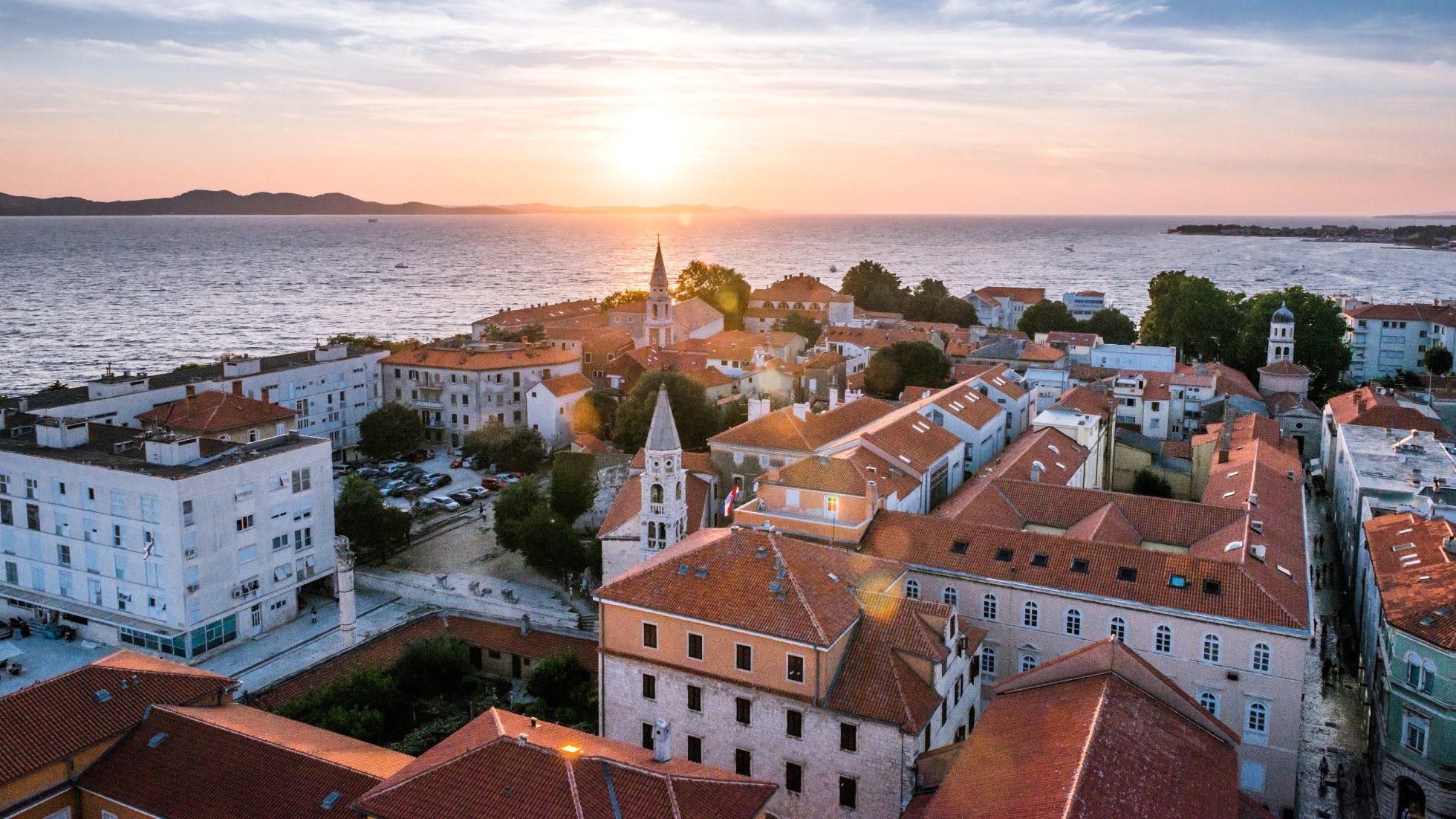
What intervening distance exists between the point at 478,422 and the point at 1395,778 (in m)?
51.6

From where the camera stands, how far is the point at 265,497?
3788 cm

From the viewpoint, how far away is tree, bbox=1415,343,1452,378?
80750 millimetres

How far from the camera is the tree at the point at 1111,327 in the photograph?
9362cm

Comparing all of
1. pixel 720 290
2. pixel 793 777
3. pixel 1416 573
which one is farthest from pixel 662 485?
pixel 720 290

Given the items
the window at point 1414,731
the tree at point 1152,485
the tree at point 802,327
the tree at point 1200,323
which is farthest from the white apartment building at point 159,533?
the tree at point 1200,323

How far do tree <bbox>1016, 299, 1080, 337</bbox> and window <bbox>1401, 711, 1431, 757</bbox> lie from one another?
70.9 m

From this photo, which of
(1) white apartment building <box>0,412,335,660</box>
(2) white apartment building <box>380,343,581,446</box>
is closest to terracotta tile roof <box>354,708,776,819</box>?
(1) white apartment building <box>0,412,335,660</box>

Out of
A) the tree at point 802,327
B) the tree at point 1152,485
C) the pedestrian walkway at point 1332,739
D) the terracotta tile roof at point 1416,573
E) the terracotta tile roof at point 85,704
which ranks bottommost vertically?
the pedestrian walkway at point 1332,739

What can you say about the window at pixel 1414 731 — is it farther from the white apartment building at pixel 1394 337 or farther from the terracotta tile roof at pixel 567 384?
the white apartment building at pixel 1394 337

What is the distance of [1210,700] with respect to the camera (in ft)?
89.5

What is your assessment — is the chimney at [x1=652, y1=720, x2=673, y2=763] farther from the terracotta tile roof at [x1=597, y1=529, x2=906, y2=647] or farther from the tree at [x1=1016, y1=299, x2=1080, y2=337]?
the tree at [x1=1016, y1=299, x2=1080, y2=337]

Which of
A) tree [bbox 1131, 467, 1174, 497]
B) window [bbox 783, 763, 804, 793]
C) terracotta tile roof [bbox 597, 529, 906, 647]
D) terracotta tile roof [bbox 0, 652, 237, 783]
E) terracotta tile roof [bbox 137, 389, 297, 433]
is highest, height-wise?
terracotta tile roof [bbox 137, 389, 297, 433]

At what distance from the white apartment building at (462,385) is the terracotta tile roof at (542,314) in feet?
94.6

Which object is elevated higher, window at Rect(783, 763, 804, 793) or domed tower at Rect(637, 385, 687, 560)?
domed tower at Rect(637, 385, 687, 560)
